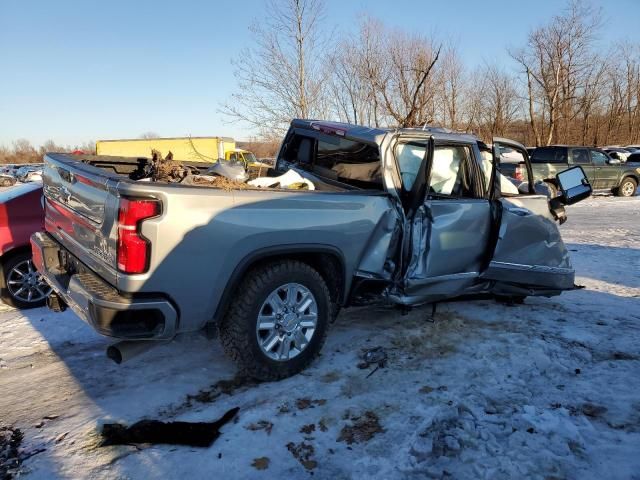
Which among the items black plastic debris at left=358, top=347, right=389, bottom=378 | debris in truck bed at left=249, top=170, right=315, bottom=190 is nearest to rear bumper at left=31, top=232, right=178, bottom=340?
debris in truck bed at left=249, top=170, right=315, bottom=190

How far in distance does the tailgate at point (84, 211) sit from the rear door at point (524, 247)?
3.34 m

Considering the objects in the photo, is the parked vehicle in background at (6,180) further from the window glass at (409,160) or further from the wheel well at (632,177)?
the window glass at (409,160)

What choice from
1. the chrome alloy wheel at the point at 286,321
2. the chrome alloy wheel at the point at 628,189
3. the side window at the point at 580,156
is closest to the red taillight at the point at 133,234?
the chrome alloy wheel at the point at 286,321

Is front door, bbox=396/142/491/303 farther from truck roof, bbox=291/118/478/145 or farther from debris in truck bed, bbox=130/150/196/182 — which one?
debris in truck bed, bbox=130/150/196/182

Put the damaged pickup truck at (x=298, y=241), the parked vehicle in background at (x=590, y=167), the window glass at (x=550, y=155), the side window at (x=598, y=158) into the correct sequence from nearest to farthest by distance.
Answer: the damaged pickup truck at (x=298, y=241) < the parked vehicle in background at (x=590, y=167) < the window glass at (x=550, y=155) < the side window at (x=598, y=158)

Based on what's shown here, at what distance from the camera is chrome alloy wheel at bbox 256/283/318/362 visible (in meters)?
3.42

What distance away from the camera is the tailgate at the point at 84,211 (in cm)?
295

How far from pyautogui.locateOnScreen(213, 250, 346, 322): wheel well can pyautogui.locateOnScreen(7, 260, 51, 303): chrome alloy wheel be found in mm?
3063

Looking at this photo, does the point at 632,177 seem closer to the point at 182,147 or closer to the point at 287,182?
the point at 287,182

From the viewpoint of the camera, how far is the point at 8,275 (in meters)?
→ 5.21

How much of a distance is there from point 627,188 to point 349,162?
1756cm

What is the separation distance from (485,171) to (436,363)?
77.0 inches

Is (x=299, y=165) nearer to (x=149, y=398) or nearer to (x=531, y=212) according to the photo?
(x=531, y=212)

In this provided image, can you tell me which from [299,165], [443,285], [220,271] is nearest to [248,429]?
[220,271]
